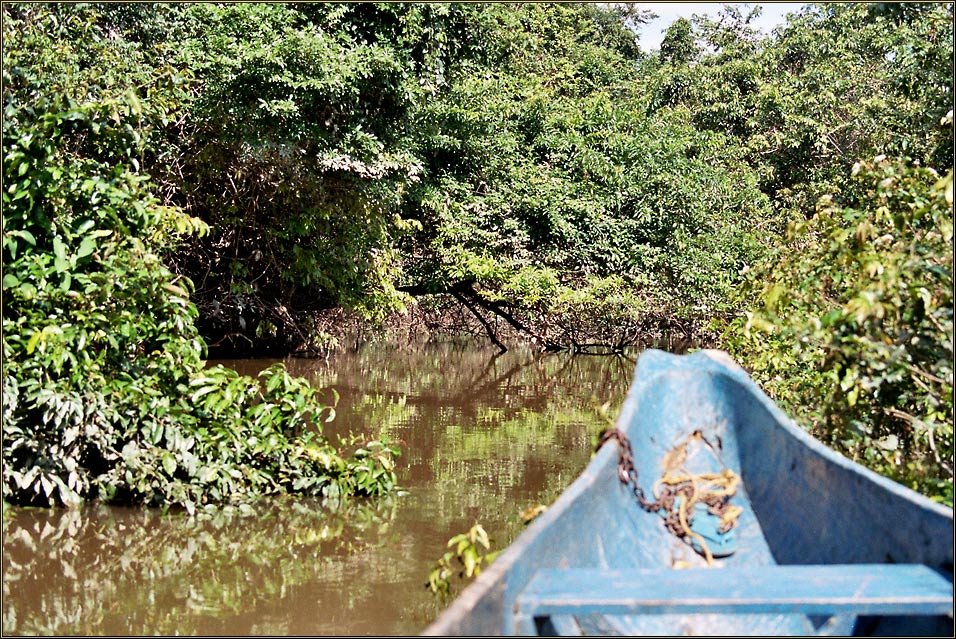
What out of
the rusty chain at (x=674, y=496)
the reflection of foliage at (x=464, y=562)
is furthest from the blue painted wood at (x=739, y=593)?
the reflection of foliage at (x=464, y=562)

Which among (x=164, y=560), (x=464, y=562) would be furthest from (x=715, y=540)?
(x=164, y=560)

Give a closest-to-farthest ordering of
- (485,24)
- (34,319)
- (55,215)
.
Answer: (34,319) < (55,215) < (485,24)

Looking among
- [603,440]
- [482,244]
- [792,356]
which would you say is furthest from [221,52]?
[603,440]

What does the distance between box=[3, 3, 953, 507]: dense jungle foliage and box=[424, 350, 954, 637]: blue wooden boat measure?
569 millimetres

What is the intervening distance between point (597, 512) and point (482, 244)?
35.6 feet

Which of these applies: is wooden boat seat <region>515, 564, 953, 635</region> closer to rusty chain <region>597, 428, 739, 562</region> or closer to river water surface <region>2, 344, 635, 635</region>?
rusty chain <region>597, 428, 739, 562</region>

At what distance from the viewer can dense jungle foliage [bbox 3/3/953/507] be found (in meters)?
5.16

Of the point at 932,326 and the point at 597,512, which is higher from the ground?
the point at 932,326

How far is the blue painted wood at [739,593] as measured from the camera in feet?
8.66

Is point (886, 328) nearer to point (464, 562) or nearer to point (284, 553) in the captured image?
point (464, 562)

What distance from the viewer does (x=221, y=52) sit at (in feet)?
34.5

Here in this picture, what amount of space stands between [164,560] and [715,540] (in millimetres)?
2502

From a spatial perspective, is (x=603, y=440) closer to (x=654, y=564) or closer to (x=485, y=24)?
(x=654, y=564)

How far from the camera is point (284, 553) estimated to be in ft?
16.5
